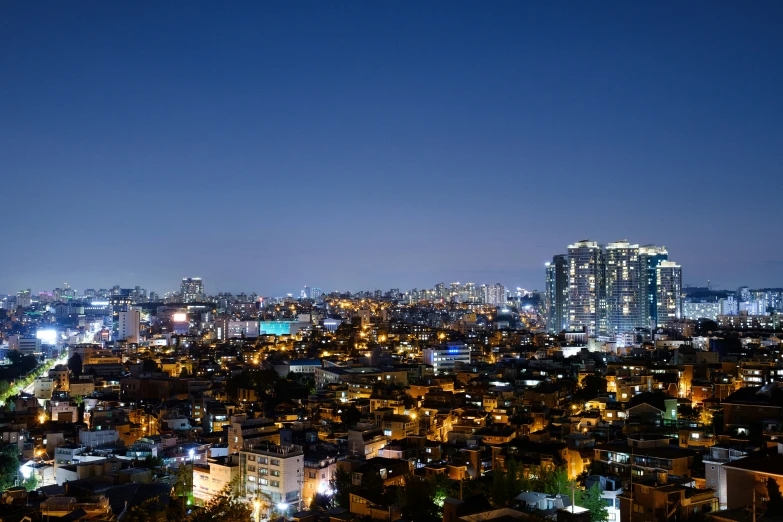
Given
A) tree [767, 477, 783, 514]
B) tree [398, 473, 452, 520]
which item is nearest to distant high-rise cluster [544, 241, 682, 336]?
tree [398, 473, 452, 520]

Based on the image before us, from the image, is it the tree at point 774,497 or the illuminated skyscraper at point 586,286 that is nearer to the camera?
the tree at point 774,497

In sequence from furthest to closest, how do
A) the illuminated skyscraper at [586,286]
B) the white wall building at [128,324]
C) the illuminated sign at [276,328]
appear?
1. the illuminated sign at [276,328]
2. the white wall building at [128,324]
3. the illuminated skyscraper at [586,286]

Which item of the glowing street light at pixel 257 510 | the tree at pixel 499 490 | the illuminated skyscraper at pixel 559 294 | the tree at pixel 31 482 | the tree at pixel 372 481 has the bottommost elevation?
the tree at pixel 31 482

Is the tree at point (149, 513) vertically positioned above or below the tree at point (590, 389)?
below

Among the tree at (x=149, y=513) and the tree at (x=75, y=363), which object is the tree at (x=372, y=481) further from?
the tree at (x=75, y=363)

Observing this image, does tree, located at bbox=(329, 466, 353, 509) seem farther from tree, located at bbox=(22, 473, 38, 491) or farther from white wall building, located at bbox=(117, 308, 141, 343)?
white wall building, located at bbox=(117, 308, 141, 343)

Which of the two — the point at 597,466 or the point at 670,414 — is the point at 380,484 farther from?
the point at 670,414

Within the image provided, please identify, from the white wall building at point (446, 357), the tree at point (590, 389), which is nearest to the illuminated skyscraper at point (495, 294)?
the white wall building at point (446, 357)
